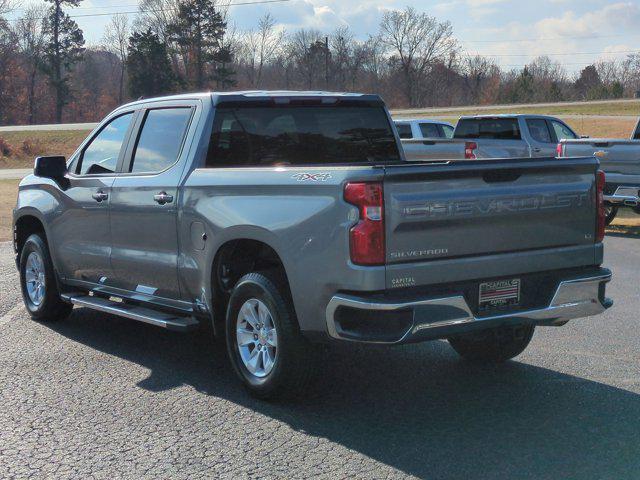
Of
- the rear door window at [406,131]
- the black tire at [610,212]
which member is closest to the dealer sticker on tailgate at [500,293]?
the black tire at [610,212]

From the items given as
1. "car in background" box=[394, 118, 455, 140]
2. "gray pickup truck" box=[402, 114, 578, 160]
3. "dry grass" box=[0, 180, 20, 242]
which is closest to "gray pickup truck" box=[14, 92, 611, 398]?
"dry grass" box=[0, 180, 20, 242]

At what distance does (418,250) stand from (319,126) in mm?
2073

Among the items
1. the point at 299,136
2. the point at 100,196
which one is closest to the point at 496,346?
the point at 299,136

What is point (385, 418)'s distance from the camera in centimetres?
499

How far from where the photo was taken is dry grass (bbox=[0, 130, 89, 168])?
41531 millimetres

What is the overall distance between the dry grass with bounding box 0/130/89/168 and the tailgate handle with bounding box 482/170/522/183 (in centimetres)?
3657

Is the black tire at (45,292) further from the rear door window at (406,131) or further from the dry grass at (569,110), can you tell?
the dry grass at (569,110)

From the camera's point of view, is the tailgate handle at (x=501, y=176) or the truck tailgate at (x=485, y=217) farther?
the tailgate handle at (x=501, y=176)

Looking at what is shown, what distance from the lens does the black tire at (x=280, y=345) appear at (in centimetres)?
505

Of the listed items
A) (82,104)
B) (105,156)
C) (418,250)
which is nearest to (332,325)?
(418,250)

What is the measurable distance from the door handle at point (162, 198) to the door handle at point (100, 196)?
800mm

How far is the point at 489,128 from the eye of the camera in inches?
808

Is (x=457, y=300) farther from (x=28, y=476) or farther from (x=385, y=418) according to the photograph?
(x=28, y=476)

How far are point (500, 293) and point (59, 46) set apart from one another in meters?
78.8
